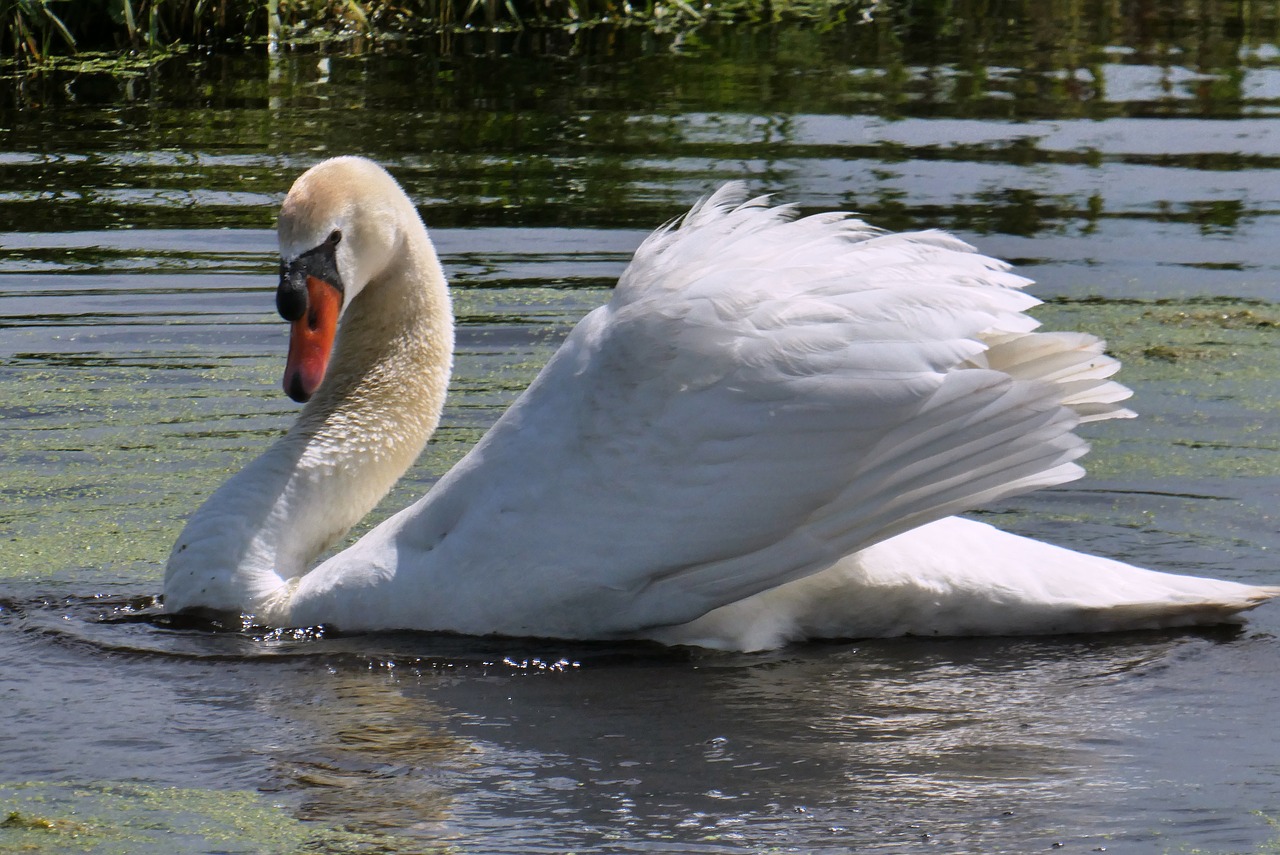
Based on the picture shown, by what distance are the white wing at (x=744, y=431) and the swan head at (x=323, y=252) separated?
0.62 metres

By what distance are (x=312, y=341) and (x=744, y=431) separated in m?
1.28

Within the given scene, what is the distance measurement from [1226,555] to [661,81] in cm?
795

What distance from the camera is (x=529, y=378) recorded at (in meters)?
7.08

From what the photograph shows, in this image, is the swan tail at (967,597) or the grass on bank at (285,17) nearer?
the swan tail at (967,597)

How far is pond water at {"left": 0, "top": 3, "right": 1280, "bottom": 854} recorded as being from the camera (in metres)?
3.93

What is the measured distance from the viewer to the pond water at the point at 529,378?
3.93 m

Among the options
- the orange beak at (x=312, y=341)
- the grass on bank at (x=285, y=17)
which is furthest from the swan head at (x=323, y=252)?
the grass on bank at (x=285, y=17)

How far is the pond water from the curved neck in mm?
207

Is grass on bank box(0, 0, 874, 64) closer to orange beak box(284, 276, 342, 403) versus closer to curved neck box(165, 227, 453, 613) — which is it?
curved neck box(165, 227, 453, 613)

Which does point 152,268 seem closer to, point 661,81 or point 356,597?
point 356,597

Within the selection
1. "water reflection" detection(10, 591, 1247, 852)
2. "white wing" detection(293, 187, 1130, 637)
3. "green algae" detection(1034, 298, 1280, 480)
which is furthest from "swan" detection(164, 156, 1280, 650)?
"green algae" detection(1034, 298, 1280, 480)

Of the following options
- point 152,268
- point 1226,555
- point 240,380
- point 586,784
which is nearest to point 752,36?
point 152,268

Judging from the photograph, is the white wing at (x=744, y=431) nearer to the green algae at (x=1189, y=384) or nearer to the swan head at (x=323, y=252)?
the swan head at (x=323, y=252)

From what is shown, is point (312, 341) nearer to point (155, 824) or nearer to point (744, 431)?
point (744, 431)
